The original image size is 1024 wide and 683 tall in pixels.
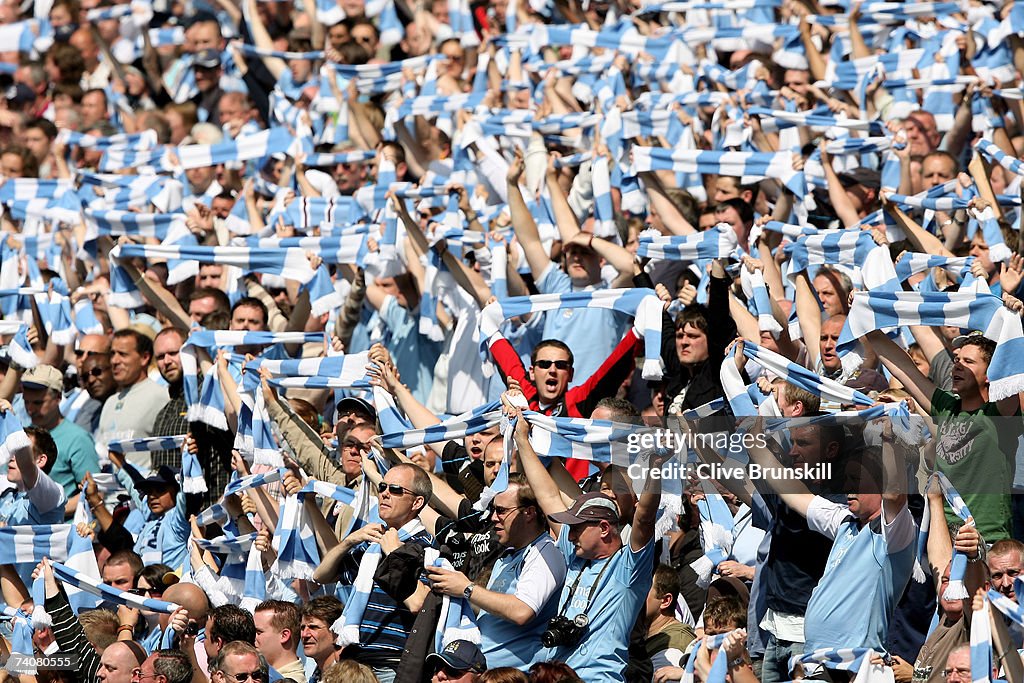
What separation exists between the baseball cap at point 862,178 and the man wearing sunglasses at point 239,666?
17.9ft

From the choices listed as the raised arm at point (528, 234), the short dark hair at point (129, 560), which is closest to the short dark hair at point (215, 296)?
the raised arm at point (528, 234)

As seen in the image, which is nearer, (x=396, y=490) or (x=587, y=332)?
(x=396, y=490)

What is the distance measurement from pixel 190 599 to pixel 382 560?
1.83m

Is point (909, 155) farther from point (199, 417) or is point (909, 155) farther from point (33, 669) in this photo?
point (33, 669)

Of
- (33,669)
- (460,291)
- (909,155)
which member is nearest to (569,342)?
(460,291)

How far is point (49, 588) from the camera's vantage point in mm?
11148

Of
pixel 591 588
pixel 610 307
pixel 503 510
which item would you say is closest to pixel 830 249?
pixel 610 307

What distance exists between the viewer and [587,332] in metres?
12.2

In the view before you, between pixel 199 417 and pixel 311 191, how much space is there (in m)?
3.46

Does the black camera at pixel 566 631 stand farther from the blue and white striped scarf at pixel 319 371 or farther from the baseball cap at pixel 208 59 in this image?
the baseball cap at pixel 208 59

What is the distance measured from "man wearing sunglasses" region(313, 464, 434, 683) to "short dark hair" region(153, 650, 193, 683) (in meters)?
0.92

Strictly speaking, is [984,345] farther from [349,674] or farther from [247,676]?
[247,676]

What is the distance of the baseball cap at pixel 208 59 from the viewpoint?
1933 cm

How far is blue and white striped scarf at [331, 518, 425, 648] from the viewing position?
32.3ft
